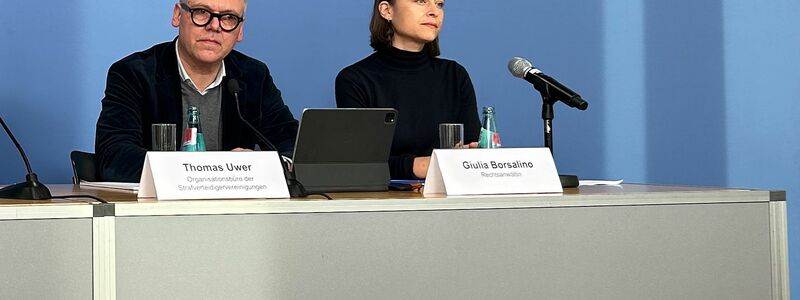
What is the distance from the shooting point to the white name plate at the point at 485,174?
1703 mm

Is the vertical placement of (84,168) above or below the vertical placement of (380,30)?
below

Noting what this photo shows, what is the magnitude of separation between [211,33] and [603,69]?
1597 millimetres

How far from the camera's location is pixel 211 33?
233 centimetres

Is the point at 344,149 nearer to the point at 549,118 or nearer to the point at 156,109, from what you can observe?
the point at 549,118

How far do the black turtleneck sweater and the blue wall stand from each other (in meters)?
0.57

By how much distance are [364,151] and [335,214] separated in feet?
1.00

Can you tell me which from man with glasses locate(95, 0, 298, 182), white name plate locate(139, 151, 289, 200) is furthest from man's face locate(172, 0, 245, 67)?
white name plate locate(139, 151, 289, 200)

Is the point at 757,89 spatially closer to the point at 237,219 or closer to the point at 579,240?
the point at 579,240

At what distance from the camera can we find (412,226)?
5.20ft

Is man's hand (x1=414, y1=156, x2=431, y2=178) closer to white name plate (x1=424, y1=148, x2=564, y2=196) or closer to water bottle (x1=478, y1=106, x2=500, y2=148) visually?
water bottle (x1=478, y1=106, x2=500, y2=148)

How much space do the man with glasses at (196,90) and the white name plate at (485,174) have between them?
29.4 inches

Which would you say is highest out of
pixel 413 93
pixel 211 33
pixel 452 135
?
pixel 211 33

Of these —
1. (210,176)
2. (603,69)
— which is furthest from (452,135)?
(603,69)

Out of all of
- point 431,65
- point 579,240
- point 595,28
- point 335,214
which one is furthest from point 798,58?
point 335,214
